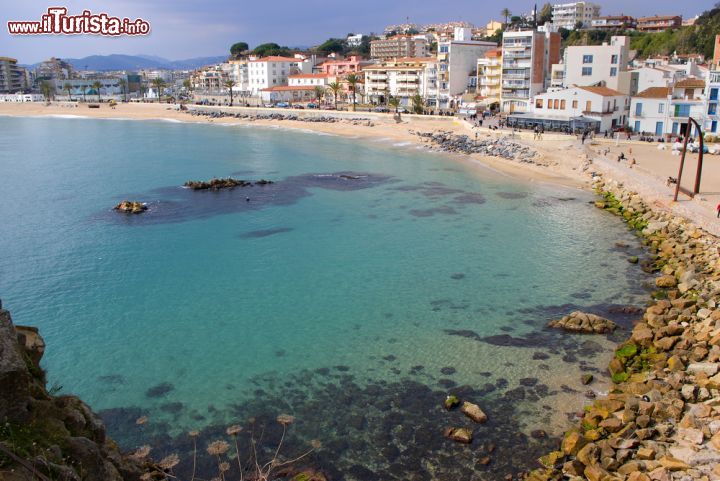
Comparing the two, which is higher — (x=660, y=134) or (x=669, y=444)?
(x=660, y=134)

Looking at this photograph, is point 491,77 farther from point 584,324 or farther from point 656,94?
point 584,324

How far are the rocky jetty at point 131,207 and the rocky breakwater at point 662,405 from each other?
34511 mm

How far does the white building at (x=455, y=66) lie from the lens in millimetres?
101188

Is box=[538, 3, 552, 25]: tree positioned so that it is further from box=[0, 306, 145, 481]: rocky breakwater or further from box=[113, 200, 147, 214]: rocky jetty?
box=[0, 306, 145, 481]: rocky breakwater

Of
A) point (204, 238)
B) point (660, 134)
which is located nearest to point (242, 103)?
point (660, 134)

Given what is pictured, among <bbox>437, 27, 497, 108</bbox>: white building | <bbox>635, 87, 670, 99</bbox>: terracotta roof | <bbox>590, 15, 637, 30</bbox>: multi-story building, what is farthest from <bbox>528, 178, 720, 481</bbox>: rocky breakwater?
<bbox>590, 15, 637, 30</bbox>: multi-story building

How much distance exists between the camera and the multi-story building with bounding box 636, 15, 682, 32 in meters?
156

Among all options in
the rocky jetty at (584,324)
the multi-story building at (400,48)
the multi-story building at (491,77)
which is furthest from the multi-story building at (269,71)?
the rocky jetty at (584,324)

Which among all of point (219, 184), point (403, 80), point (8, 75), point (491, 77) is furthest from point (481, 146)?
point (8, 75)

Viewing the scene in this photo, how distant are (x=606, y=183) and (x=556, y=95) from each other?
2554cm

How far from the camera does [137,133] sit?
325 ft

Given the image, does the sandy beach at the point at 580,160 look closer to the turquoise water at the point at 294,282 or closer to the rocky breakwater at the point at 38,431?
the turquoise water at the point at 294,282

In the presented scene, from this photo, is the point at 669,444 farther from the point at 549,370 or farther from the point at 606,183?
the point at 606,183

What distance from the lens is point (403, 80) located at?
111 meters
